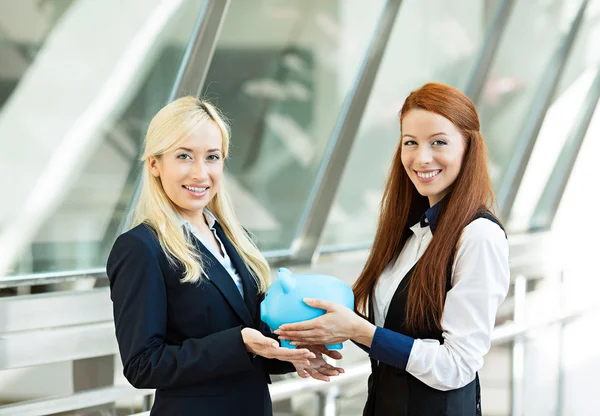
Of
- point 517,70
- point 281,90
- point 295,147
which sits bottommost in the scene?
point 295,147

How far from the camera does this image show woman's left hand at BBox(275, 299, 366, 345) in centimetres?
177

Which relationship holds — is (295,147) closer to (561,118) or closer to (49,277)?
(49,277)

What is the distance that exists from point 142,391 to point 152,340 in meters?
1.17

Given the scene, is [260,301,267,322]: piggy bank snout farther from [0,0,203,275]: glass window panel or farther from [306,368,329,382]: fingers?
[0,0,203,275]: glass window panel

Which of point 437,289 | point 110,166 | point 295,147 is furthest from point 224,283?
point 295,147

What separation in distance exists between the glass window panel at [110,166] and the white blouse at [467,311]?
59.8 inches

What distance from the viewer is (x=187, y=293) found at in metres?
1.74

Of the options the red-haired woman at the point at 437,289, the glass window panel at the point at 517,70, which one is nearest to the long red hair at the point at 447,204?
the red-haired woman at the point at 437,289

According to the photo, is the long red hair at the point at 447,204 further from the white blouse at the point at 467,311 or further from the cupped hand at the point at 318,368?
the cupped hand at the point at 318,368

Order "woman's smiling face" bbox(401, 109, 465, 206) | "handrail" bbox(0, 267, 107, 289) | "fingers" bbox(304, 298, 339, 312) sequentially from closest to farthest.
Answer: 1. "fingers" bbox(304, 298, 339, 312)
2. "woman's smiling face" bbox(401, 109, 465, 206)
3. "handrail" bbox(0, 267, 107, 289)

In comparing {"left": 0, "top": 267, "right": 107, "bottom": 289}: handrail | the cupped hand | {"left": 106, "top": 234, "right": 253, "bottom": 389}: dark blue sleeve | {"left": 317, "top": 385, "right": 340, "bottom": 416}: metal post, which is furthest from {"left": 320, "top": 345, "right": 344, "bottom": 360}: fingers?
{"left": 317, "top": 385, "right": 340, "bottom": 416}: metal post

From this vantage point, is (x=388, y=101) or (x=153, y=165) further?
(x=388, y=101)

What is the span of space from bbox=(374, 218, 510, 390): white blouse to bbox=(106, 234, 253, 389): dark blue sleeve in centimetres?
45

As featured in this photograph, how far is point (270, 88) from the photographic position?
12.2ft
